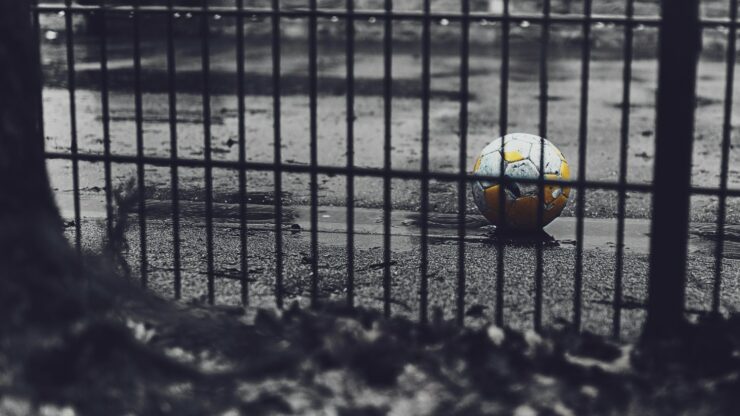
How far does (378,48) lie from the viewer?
68.1ft

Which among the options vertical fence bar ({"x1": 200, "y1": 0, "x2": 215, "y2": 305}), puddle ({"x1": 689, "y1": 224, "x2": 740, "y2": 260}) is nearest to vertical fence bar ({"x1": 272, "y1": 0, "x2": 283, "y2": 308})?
vertical fence bar ({"x1": 200, "y1": 0, "x2": 215, "y2": 305})

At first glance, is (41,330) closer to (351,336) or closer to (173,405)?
(173,405)

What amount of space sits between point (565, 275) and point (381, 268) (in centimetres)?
103

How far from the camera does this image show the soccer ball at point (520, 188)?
7607 mm

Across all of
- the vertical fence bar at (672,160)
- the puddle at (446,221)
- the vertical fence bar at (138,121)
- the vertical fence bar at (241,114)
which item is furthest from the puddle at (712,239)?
the vertical fence bar at (138,121)

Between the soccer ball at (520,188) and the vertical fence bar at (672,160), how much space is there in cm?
232

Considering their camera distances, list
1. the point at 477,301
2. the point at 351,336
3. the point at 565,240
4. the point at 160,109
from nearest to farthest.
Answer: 1. the point at 351,336
2. the point at 477,301
3. the point at 565,240
4. the point at 160,109

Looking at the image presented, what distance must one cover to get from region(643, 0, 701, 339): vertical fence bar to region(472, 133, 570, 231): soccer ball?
2.32m

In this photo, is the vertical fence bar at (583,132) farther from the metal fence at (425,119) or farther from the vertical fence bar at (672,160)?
the vertical fence bar at (672,160)

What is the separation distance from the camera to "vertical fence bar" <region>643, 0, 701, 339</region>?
4.90 metres

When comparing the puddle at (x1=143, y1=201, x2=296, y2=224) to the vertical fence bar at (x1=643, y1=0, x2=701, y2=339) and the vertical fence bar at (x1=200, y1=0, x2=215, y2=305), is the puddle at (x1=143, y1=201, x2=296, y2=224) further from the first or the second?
the vertical fence bar at (x1=643, y1=0, x2=701, y2=339)

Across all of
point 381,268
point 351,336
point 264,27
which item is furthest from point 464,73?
point 264,27

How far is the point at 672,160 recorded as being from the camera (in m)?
4.98

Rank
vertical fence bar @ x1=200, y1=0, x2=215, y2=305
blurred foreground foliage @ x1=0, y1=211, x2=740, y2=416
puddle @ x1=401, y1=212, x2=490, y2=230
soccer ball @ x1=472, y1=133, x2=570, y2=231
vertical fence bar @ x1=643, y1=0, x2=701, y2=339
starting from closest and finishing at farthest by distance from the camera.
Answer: blurred foreground foliage @ x1=0, y1=211, x2=740, y2=416, vertical fence bar @ x1=643, y1=0, x2=701, y2=339, vertical fence bar @ x1=200, y1=0, x2=215, y2=305, soccer ball @ x1=472, y1=133, x2=570, y2=231, puddle @ x1=401, y1=212, x2=490, y2=230
